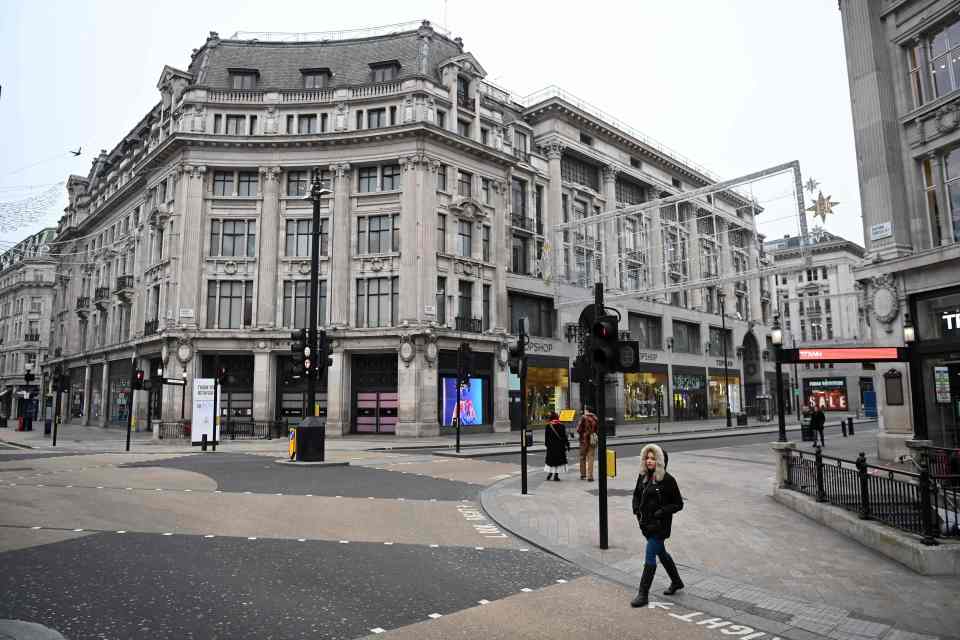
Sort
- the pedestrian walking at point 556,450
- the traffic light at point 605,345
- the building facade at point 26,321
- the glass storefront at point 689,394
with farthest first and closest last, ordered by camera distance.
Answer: the building facade at point 26,321
the glass storefront at point 689,394
the pedestrian walking at point 556,450
the traffic light at point 605,345

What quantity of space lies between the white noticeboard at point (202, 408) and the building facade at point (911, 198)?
25.5 metres

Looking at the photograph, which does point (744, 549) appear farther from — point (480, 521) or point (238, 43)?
point (238, 43)

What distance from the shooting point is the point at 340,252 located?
36.3 metres

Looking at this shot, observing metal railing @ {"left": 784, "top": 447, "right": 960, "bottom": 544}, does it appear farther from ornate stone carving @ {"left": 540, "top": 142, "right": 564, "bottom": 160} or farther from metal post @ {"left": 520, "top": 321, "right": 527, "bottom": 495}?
ornate stone carving @ {"left": 540, "top": 142, "right": 564, "bottom": 160}

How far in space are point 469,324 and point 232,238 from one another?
15856 millimetres

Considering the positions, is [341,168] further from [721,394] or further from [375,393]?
[721,394]

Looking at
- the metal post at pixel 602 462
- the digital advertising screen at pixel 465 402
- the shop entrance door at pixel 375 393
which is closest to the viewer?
the metal post at pixel 602 462

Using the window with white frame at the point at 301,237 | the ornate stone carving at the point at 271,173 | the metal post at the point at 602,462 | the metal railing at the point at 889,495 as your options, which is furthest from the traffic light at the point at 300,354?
the ornate stone carving at the point at 271,173

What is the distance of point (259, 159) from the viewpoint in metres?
37.2

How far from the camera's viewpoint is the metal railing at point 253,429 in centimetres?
3291

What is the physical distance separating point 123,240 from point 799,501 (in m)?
51.0

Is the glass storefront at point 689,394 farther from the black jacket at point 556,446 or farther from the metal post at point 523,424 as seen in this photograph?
the black jacket at point 556,446

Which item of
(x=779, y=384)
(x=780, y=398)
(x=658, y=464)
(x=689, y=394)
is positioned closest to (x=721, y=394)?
(x=689, y=394)

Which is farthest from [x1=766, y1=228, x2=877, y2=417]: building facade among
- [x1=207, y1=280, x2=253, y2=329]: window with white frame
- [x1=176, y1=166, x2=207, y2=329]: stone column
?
[x1=176, y1=166, x2=207, y2=329]: stone column
